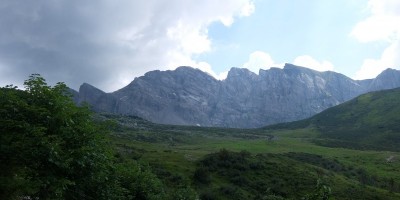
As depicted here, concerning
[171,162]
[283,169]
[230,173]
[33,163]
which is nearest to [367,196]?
[283,169]

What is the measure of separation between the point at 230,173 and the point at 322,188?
70.2 meters

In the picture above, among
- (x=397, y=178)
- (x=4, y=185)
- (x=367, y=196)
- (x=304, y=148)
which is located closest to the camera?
(x=4, y=185)

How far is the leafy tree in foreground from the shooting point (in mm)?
17828

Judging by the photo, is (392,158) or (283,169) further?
(392,158)

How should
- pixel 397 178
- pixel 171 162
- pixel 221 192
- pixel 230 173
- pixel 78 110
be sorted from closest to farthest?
1. pixel 78 110
2. pixel 221 192
3. pixel 230 173
4. pixel 171 162
5. pixel 397 178

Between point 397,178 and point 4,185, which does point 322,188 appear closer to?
point 4,185

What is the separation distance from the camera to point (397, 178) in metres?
112

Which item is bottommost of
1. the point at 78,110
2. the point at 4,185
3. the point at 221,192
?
the point at 221,192

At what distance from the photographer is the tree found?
58.4 ft

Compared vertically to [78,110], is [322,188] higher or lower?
lower

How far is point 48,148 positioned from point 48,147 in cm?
7

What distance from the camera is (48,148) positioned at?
60.3 ft

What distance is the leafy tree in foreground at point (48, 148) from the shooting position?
17.8 meters

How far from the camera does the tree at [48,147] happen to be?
17.8 meters
